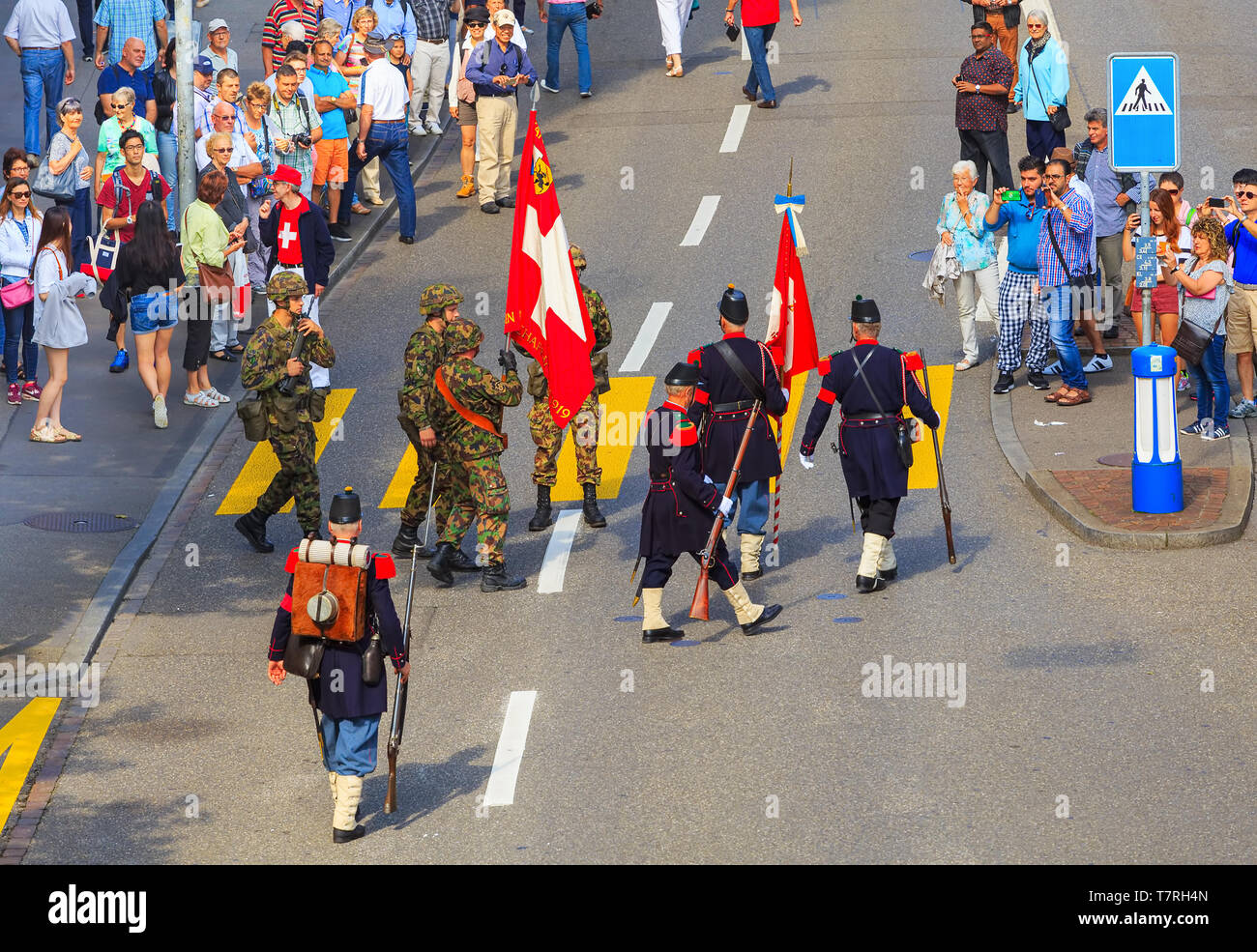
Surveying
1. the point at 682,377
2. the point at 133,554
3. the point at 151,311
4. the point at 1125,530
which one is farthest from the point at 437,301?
the point at 1125,530

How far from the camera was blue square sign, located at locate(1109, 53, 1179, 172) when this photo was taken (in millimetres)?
13430

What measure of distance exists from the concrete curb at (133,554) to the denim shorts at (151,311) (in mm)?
1038

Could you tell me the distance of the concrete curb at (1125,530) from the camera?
13016 millimetres

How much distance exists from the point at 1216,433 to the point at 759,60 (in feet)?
36.5

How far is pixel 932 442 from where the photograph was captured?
15.1m

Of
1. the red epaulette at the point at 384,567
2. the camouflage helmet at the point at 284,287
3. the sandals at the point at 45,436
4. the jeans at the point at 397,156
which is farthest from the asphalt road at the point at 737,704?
the jeans at the point at 397,156

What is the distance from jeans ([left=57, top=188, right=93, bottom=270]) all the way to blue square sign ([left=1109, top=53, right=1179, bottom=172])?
10328 millimetres

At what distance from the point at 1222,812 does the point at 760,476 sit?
4.47 m

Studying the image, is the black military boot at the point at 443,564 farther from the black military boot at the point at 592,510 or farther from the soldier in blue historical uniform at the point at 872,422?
the soldier in blue historical uniform at the point at 872,422

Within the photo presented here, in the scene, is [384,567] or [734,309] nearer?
[384,567]

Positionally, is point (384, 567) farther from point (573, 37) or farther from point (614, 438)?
point (573, 37)

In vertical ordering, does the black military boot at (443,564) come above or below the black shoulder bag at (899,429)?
below

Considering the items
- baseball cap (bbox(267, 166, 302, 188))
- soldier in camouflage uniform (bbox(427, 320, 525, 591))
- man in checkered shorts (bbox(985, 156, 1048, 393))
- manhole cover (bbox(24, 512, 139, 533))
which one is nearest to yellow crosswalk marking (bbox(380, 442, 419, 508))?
soldier in camouflage uniform (bbox(427, 320, 525, 591))

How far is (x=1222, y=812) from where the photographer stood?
921 centimetres
